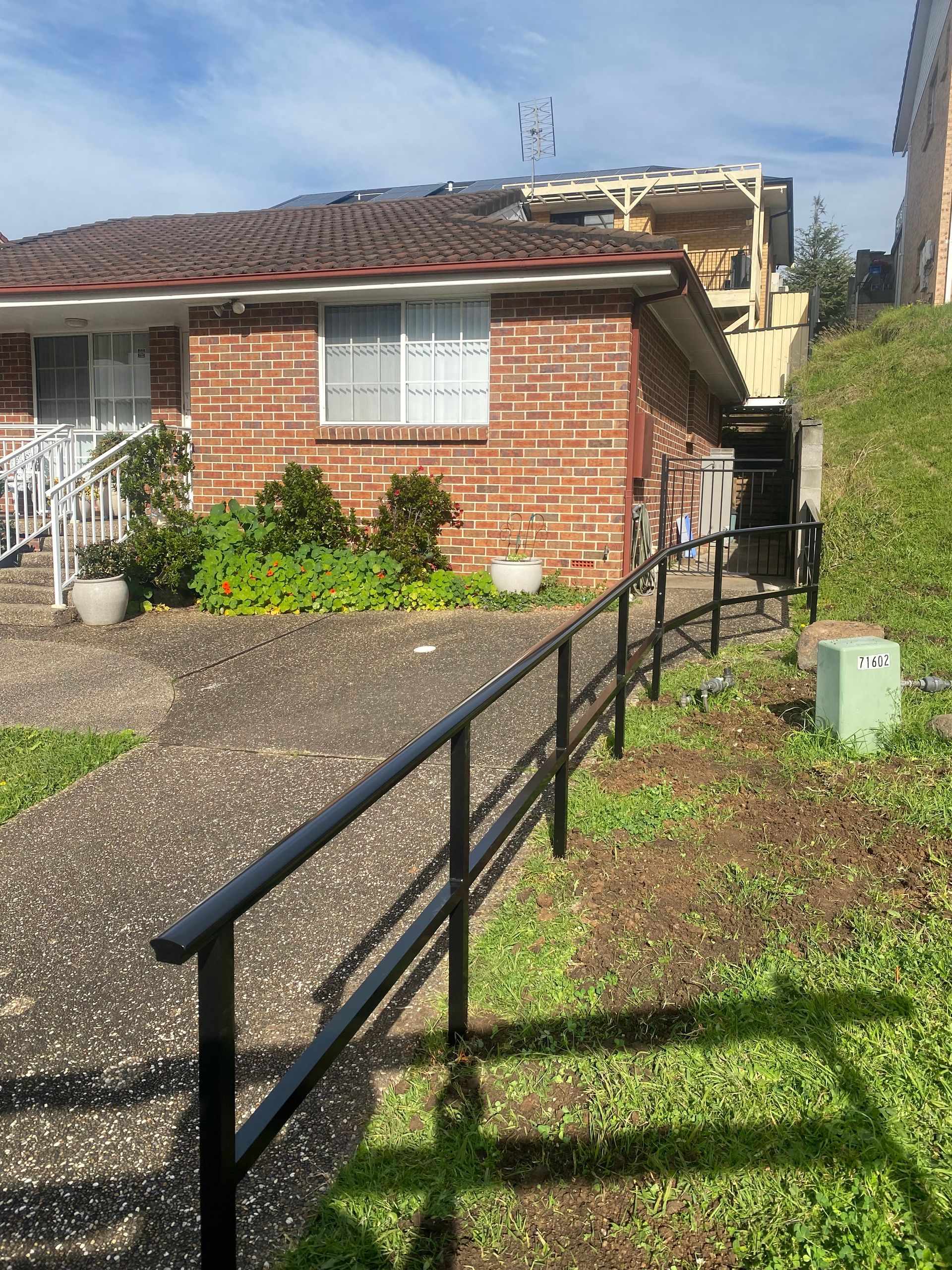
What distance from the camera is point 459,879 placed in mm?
2514

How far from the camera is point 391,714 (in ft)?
19.0

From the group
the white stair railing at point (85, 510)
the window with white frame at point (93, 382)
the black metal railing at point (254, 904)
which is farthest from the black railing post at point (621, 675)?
the window with white frame at point (93, 382)

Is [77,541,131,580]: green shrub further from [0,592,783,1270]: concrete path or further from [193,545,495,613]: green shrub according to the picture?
[0,592,783,1270]: concrete path

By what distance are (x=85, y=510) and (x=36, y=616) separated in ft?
7.29

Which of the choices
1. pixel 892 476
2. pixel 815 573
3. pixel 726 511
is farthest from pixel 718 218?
pixel 815 573

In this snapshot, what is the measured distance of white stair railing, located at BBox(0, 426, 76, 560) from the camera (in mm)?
9672

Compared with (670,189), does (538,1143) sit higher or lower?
lower

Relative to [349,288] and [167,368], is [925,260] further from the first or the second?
[167,368]

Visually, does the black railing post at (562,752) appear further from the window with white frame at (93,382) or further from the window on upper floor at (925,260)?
the window on upper floor at (925,260)

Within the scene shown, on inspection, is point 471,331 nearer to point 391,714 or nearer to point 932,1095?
point 391,714

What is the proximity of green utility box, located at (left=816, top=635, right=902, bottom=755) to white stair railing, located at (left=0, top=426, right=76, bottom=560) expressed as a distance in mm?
7519

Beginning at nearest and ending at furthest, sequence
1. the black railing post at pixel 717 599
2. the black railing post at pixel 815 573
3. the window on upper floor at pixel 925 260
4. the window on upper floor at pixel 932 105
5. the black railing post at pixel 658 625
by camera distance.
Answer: the black railing post at pixel 658 625, the black railing post at pixel 717 599, the black railing post at pixel 815 573, the window on upper floor at pixel 925 260, the window on upper floor at pixel 932 105

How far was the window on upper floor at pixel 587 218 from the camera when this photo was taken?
81.7 feet

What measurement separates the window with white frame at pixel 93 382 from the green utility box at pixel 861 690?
391 inches
